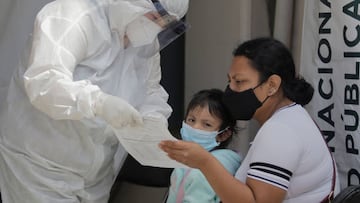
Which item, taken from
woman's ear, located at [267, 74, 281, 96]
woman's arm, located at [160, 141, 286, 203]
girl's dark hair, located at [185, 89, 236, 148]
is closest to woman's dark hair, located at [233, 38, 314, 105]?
woman's ear, located at [267, 74, 281, 96]

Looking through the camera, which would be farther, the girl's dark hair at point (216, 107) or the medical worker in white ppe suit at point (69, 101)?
the girl's dark hair at point (216, 107)

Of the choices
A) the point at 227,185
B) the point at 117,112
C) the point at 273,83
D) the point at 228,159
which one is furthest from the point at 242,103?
the point at 117,112

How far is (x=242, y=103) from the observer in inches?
62.5

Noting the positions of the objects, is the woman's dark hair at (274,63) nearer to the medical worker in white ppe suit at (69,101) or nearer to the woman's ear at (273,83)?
the woman's ear at (273,83)

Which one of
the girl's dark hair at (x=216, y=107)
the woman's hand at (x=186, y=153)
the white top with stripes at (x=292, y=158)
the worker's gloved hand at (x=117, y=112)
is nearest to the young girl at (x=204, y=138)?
the girl's dark hair at (x=216, y=107)

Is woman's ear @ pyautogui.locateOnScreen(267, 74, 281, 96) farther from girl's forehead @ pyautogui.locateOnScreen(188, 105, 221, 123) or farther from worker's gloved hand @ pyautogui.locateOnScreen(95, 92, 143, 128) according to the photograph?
worker's gloved hand @ pyautogui.locateOnScreen(95, 92, 143, 128)

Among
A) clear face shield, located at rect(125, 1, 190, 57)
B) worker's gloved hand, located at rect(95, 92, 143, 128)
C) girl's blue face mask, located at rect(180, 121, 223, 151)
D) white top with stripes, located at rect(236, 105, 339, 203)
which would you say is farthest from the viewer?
girl's blue face mask, located at rect(180, 121, 223, 151)

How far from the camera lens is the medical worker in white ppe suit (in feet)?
4.33

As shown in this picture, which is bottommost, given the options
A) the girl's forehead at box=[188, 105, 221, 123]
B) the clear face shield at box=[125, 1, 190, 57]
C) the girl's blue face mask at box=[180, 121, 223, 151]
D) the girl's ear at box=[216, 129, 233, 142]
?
the girl's ear at box=[216, 129, 233, 142]

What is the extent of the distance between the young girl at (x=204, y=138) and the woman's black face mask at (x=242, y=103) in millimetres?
74

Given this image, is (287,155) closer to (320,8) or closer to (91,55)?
(91,55)

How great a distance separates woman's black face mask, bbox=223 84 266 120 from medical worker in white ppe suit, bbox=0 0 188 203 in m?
0.25

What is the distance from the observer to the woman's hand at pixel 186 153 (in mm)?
1313

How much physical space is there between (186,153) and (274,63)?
0.43 meters
